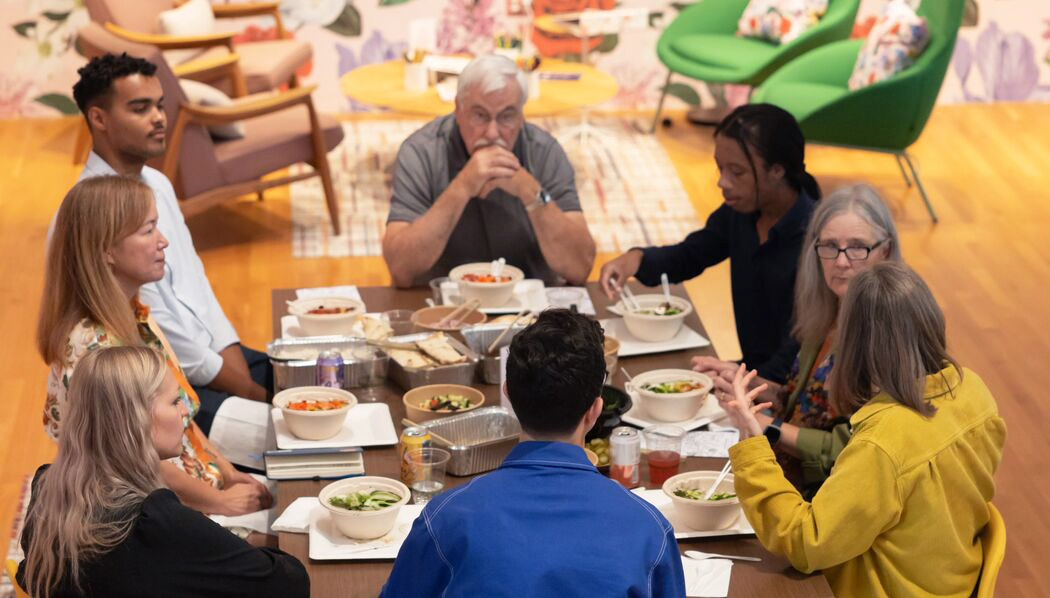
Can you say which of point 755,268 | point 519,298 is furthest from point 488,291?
point 755,268

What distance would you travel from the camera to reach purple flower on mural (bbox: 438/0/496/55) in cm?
808

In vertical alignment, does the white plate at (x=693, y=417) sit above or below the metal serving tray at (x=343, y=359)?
below

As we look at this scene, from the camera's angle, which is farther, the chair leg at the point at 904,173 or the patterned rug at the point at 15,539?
the chair leg at the point at 904,173

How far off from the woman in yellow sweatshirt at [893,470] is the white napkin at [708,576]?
0.30ft

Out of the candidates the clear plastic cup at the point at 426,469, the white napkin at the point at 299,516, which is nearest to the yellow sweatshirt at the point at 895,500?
the clear plastic cup at the point at 426,469

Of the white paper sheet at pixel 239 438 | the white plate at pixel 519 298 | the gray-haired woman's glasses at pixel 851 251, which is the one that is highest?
the gray-haired woman's glasses at pixel 851 251

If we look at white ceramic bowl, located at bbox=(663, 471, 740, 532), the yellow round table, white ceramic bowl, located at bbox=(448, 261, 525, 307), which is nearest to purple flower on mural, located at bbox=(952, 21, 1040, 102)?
the yellow round table

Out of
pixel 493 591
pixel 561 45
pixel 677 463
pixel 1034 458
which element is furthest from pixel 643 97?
pixel 493 591

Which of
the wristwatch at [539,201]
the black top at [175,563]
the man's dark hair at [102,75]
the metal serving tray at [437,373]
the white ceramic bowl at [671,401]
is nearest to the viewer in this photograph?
the black top at [175,563]

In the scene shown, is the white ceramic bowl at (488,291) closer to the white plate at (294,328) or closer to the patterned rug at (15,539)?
the white plate at (294,328)

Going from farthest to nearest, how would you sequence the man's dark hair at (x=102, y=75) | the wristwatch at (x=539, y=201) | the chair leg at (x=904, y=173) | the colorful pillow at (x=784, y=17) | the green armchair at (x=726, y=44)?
the colorful pillow at (x=784, y=17) < the green armchair at (x=726, y=44) < the chair leg at (x=904, y=173) < the wristwatch at (x=539, y=201) < the man's dark hair at (x=102, y=75)

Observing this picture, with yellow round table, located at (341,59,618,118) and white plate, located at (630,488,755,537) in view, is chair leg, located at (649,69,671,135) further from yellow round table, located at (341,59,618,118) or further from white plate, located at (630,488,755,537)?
white plate, located at (630,488,755,537)

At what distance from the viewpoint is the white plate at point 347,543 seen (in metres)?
2.33

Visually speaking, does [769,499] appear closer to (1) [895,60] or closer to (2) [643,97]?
(1) [895,60]
